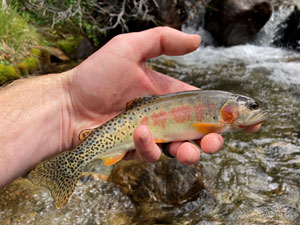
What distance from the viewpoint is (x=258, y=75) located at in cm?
902

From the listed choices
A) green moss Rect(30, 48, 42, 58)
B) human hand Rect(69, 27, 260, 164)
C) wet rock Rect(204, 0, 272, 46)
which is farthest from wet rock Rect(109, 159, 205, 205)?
wet rock Rect(204, 0, 272, 46)

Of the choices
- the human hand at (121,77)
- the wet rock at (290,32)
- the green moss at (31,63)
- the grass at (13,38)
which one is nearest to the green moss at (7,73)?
the grass at (13,38)

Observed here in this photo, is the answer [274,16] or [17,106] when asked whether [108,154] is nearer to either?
[17,106]

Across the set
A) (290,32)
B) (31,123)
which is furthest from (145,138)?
(290,32)

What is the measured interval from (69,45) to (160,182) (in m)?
6.43

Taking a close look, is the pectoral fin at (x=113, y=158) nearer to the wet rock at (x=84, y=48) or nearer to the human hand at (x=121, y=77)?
the human hand at (x=121, y=77)

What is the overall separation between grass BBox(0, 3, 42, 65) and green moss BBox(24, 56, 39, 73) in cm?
17

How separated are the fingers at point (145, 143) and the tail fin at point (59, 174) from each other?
74cm

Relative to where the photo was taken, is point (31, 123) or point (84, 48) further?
point (84, 48)

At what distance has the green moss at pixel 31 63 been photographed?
7.26 meters

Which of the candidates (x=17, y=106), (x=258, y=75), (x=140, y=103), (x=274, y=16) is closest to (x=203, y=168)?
(x=140, y=103)

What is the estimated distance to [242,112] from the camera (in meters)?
3.16

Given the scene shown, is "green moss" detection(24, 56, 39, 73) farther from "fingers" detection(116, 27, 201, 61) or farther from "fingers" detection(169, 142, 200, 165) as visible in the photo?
"fingers" detection(169, 142, 200, 165)

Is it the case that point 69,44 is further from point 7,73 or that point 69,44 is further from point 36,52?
point 7,73
